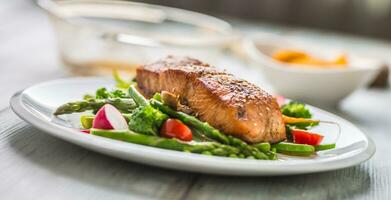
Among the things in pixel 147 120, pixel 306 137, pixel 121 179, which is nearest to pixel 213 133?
pixel 147 120

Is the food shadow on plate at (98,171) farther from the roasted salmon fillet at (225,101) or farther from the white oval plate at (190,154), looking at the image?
the roasted salmon fillet at (225,101)

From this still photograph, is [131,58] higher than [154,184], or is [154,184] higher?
[154,184]

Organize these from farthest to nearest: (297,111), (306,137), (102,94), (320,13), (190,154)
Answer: (320,13) → (297,111) → (102,94) → (306,137) → (190,154)

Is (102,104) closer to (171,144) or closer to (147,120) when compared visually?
(147,120)

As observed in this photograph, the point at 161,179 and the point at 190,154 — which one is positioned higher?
the point at 190,154

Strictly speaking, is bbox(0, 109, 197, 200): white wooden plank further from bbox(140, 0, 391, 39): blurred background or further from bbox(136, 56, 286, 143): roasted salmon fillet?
bbox(140, 0, 391, 39): blurred background

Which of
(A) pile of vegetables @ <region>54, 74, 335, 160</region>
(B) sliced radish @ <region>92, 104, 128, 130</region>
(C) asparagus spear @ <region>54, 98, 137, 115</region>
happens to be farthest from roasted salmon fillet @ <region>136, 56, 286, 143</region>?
(B) sliced radish @ <region>92, 104, 128, 130</region>

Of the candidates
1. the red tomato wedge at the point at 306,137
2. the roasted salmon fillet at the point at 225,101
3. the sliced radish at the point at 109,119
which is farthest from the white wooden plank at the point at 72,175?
the red tomato wedge at the point at 306,137

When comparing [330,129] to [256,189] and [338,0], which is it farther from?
[338,0]

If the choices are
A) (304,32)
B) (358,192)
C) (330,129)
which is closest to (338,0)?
(304,32)
